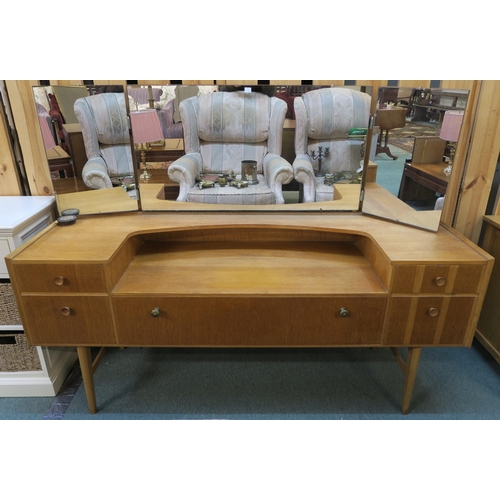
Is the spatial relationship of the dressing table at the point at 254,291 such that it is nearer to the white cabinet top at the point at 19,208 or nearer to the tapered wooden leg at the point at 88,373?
the tapered wooden leg at the point at 88,373

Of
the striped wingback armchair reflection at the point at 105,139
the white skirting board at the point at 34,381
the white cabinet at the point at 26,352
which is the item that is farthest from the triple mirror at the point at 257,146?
the white skirting board at the point at 34,381

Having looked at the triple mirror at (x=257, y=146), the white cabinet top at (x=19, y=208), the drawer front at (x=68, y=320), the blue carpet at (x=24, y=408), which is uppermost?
the triple mirror at (x=257, y=146)

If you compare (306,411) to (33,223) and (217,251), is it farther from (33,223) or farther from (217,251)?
(33,223)

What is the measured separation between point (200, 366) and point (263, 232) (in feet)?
2.53

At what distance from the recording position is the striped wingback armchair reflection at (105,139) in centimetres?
Result: 160

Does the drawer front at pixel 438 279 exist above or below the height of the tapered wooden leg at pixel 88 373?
above

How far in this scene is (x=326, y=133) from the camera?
1672mm

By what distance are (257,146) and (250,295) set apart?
698 millimetres

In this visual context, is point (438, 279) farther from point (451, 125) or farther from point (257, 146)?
point (257, 146)

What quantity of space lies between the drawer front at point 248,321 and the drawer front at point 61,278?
0.11m

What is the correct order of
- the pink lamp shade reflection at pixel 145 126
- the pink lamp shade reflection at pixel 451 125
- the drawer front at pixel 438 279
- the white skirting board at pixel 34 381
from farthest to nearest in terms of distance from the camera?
1. the white skirting board at pixel 34 381
2. the pink lamp shade reflection at pixel 145 126
3. the pink lamp shade reflection at pixel 451 125
4. the drawer front at pixel 438 279

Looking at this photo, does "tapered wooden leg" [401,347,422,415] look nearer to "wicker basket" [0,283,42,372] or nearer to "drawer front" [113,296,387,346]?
"drawer front" [113,296,387,346]

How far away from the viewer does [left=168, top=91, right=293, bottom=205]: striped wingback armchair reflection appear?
162cm

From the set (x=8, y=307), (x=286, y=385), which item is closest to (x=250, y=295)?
(x=286, y=385)
